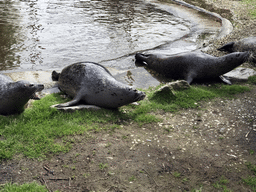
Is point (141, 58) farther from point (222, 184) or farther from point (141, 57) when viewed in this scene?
point (222, 184)

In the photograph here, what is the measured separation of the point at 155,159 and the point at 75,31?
26.9ft

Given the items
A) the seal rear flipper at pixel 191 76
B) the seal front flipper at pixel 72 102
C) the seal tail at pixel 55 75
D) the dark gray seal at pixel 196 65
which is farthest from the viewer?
the seal rear flipper at pixel 191 76

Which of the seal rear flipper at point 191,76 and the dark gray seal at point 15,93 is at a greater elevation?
the dark gray seal at point 15,93

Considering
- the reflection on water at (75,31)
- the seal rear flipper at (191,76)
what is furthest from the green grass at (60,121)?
the reflection on water at (75,31)

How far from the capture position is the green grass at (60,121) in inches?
163

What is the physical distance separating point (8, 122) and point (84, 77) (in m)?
1.88

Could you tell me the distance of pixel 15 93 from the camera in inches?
184

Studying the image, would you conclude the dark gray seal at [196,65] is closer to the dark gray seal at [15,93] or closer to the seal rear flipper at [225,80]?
the seal rear flipper at [225,80]

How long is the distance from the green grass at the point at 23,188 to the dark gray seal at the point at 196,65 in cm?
510

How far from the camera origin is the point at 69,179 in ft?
11.9

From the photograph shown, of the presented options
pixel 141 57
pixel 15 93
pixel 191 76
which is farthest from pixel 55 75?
pixel 191 76

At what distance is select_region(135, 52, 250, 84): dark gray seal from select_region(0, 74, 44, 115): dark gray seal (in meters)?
4.28

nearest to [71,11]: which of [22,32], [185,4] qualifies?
[22,32]

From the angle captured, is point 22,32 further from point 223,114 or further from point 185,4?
point 185,4
